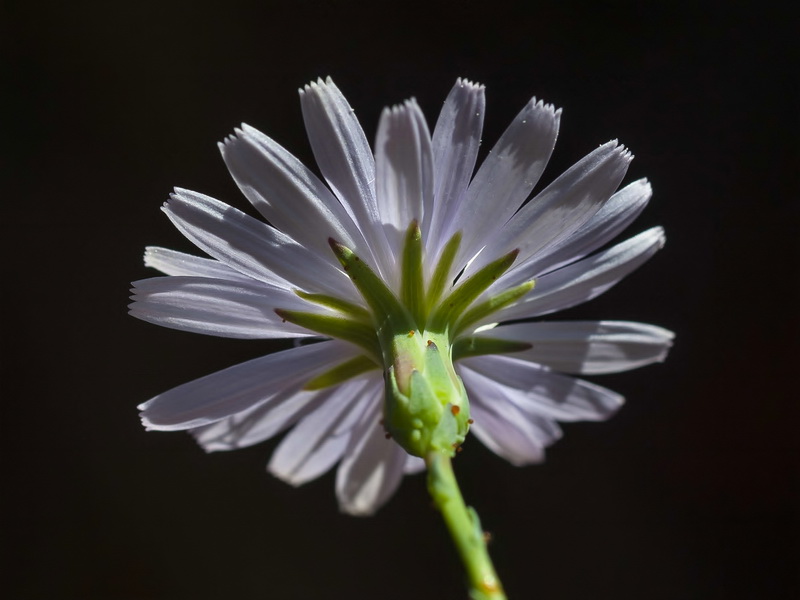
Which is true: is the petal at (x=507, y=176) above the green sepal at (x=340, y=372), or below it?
above

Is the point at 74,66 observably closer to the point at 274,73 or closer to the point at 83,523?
the point at 274,73

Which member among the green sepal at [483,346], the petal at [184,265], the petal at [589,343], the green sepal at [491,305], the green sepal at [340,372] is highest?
the petal at [184,265]

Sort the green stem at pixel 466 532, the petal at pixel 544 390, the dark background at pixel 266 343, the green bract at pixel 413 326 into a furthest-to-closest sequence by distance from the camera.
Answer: the dark background at pixel 266 343
the petal at pixel 544 390
the green bract at pixel 413 326
the green stem at pixel 466 532

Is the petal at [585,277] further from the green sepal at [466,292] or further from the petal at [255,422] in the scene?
→ the petal at [255,422]

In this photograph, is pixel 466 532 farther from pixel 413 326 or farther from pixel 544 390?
pixel 544 390

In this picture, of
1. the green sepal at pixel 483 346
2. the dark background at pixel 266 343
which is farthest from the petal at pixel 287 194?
the dark background at pixel 266 343

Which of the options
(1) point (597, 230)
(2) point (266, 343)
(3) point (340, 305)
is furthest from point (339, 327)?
(2) point (266, 343)
